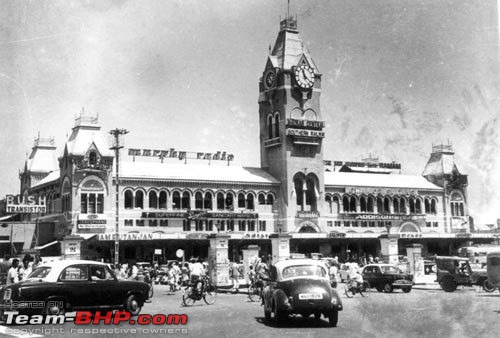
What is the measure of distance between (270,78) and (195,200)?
1550 centimetres

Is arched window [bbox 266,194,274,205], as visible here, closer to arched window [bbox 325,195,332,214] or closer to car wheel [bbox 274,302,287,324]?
arched window [bbox 325,195,332,214]

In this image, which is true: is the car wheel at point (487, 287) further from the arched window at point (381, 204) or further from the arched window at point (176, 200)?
the arched window at point (381, 204)

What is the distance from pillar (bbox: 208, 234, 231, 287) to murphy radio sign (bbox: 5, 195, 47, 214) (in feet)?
100

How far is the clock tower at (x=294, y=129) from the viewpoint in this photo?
6562cm

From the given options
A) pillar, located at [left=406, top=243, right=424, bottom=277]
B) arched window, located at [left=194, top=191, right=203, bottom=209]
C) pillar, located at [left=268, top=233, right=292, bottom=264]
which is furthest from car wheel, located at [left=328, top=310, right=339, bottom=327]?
arched window, located at [left=194, top=191, right=203, bottom=209]

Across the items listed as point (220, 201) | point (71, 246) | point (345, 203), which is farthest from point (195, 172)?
point (71, 246)

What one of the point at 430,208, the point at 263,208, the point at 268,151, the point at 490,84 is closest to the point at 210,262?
the point at 490,84

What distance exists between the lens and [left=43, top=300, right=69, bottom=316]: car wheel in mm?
15867

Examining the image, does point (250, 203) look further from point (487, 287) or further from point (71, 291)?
point (71, 291)

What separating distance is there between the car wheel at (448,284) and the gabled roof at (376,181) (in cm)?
4043

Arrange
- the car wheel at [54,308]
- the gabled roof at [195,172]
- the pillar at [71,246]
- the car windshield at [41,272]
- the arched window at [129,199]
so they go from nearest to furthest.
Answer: the car wheel at [54,308], the car windshield at [41,272], the pillar at [71,246], the arched window at [129,199], the gabled roof at [195,172]

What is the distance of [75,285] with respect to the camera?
16516mm

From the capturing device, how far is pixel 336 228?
223 ft

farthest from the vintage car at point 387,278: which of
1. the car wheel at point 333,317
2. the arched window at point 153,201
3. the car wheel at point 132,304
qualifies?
A: the arched window at point 153,201
